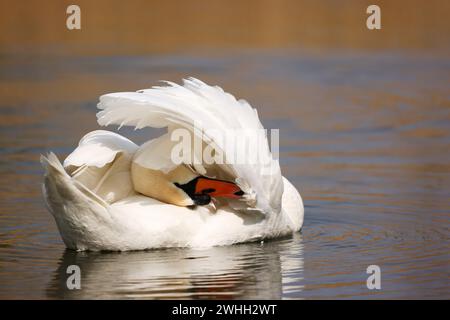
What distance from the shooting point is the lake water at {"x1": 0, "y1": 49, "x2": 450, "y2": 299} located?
27.7ft

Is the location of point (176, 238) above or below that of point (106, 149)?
below

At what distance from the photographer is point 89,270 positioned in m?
8.80

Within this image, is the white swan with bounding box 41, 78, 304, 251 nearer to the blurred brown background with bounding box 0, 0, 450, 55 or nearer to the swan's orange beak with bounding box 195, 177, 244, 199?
the swan's orange beak with bounding box 195, 177, 244, 199

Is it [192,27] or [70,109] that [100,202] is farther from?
[192,27]

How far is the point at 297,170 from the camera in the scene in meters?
13.2

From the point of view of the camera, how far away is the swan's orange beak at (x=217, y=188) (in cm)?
938

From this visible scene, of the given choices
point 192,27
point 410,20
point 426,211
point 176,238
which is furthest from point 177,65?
point 176,238

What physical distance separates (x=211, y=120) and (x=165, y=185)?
73cm

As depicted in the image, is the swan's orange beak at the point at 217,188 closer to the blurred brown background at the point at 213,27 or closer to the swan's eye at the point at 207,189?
the swan's eye at the point at 207,189

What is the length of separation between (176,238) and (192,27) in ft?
48.1

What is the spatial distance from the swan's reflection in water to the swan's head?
1.40 ft

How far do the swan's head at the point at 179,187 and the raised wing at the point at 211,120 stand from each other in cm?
15

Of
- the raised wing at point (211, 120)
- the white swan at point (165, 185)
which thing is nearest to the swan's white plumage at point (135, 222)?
the white swan at point (165, 185)

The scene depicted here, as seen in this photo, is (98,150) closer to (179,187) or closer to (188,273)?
(179,187)
